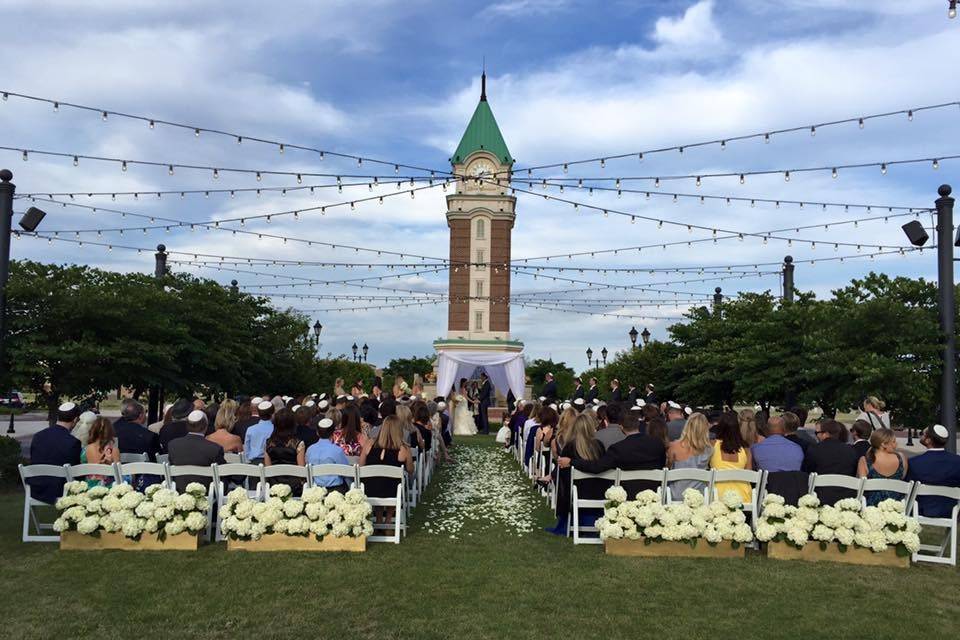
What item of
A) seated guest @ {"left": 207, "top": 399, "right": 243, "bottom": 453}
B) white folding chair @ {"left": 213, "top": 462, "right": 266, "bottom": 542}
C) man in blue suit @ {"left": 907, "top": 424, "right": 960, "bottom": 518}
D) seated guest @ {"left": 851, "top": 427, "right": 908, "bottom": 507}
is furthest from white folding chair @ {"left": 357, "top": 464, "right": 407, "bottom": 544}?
man in blue suit @ {"left": 907, "top": 424, "right": 960, "bottom": 518}

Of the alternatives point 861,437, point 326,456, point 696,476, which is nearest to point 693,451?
point 696,476

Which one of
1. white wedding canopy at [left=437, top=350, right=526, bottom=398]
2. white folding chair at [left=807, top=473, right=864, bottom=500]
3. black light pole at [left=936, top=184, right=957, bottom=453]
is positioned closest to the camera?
white folding chair at [left=807, top=473, right=864, bottom=500]

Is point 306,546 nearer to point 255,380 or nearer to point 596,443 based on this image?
→ point 596,443

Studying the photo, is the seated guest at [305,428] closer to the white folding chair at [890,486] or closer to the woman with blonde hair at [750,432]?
the woman with blonde hair at [750,432]

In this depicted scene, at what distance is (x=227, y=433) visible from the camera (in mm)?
10156

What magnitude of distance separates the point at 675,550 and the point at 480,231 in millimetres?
52868

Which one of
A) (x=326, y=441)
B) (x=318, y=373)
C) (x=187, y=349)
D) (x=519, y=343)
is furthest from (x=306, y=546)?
(x=519, y=343)

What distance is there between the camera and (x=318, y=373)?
106 feet

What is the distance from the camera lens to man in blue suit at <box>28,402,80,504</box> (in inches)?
351

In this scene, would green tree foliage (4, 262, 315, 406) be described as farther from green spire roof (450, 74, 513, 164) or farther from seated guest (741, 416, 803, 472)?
green spire roof (450, 74, 513, 164)

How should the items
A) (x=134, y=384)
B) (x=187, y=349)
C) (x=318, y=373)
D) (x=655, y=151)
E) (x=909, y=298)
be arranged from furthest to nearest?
(x=318, y=373) < (x=187, y=349) < (x=134, y=384) < (x=909, y=298) < (x=655, y=151)

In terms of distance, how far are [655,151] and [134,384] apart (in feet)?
44.1

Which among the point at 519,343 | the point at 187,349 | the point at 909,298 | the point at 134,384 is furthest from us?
the point at 519,343

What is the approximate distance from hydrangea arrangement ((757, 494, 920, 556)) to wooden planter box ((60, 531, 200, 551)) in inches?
235
